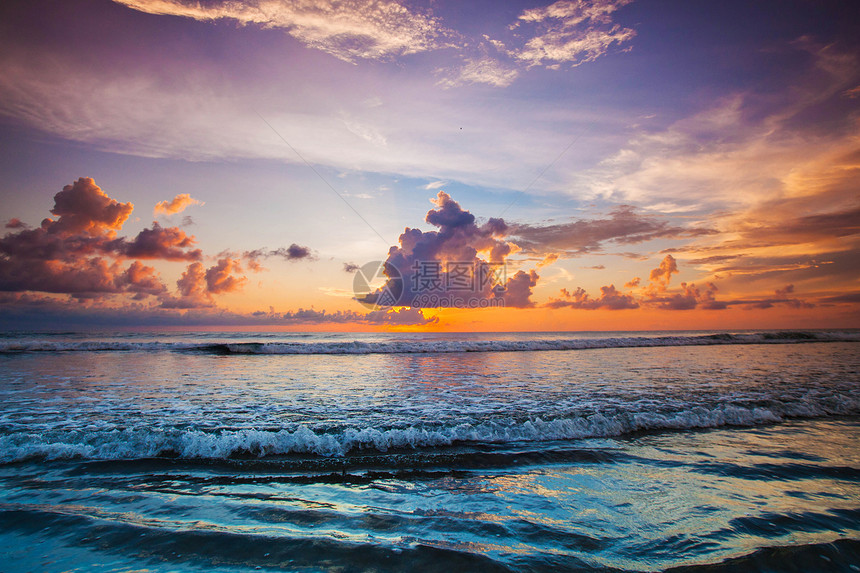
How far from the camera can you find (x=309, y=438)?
730cm

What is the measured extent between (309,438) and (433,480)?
2.83m

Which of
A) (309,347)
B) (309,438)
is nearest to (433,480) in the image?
(309,438)

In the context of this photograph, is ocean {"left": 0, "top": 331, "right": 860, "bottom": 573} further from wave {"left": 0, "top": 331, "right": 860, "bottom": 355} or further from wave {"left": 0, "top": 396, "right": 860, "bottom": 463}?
wave {"left": 0, "top": 331, "right": 860, "bottom": 355}

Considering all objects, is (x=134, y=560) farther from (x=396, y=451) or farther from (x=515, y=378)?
(x=515, y=378)

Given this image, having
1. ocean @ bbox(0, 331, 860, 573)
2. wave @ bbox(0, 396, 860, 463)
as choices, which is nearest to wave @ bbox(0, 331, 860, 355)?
ocean @ bbox(0, 331, 860, 573)

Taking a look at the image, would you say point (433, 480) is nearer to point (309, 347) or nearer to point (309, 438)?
point (309, 438)

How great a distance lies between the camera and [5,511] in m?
4.60

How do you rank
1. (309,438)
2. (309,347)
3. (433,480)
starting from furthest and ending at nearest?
1. (309,347)
2. (309,438)
3. (433,480)

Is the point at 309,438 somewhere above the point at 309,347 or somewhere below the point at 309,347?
above

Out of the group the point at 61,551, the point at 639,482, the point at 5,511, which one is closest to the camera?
the point at 61,551

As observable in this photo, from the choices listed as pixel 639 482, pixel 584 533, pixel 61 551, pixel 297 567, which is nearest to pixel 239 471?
pixel 61 551

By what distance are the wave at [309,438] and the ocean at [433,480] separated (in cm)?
4

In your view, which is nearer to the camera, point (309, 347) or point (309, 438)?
point (309, 438)

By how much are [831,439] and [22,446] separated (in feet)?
49.2
